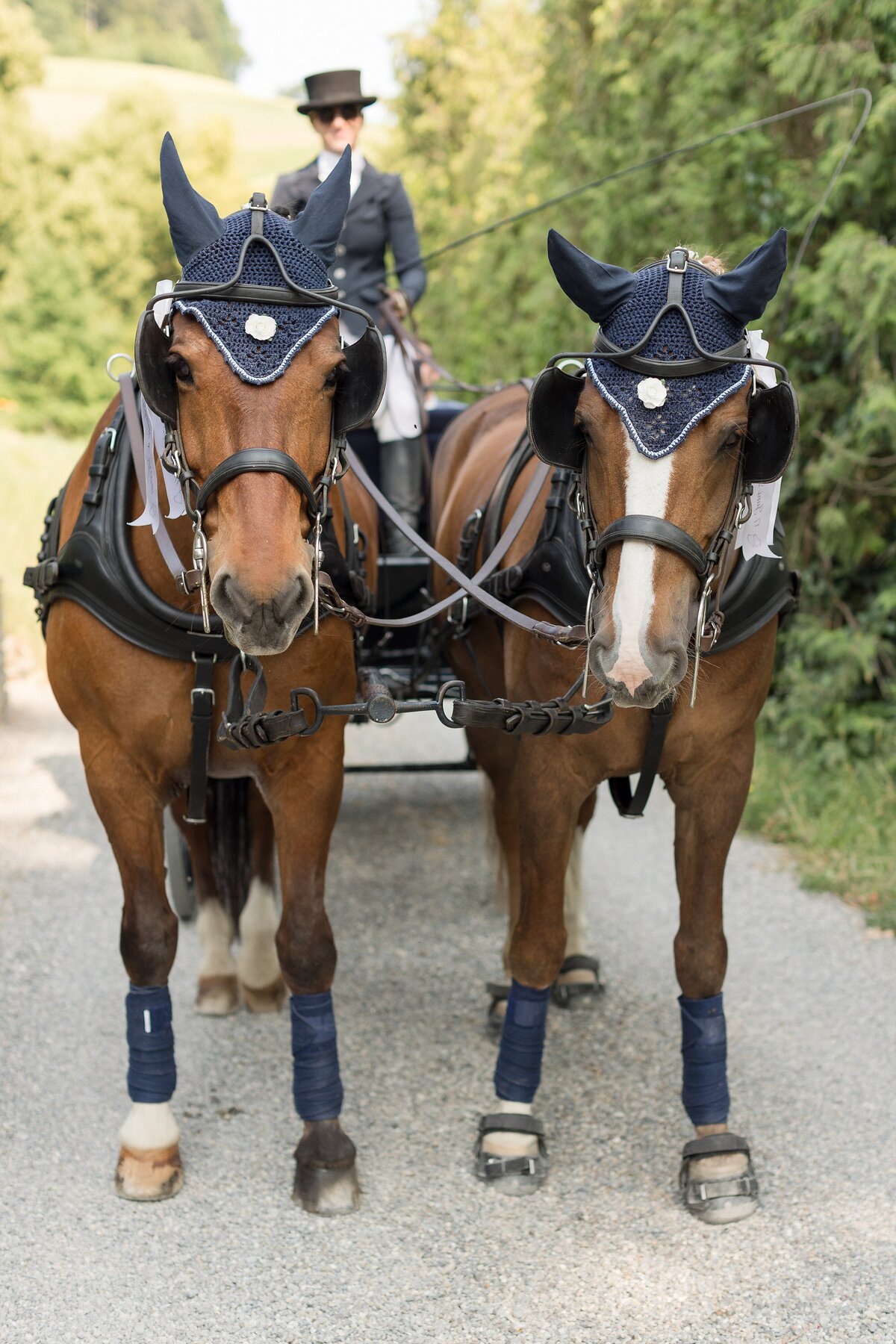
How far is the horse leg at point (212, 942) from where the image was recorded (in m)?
3.95

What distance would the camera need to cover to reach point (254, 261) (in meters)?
2.29

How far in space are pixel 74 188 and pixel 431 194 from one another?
13825 mm

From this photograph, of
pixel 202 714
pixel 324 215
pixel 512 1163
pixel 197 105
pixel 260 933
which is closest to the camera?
pixel 324 215

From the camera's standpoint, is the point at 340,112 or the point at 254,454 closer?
the point at 254,454

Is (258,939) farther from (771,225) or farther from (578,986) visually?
(771,225)

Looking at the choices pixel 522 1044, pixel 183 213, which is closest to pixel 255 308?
pixel 183 213

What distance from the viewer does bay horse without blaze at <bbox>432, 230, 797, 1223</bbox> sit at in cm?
222

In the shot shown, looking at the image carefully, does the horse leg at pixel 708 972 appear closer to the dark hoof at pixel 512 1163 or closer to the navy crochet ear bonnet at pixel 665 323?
the dark hoof at pixel 512 1163

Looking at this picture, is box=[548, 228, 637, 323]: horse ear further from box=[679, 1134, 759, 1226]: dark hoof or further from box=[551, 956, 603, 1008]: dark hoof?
box=[551, 956, 603, 1008]: dark hoof

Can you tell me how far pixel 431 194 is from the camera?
16344 millimetres

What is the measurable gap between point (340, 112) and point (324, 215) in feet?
7.43

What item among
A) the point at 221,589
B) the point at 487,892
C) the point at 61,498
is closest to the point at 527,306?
the point at 487,892

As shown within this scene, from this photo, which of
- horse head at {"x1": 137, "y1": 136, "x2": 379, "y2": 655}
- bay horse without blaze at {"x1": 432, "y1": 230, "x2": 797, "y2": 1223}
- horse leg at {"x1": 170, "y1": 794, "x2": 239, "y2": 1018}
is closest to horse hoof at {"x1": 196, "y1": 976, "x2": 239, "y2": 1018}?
horse leg at {"x1": 170, "y1": 794, "x2": 239, "y2": 1018}

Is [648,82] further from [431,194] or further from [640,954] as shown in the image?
[431,194]
